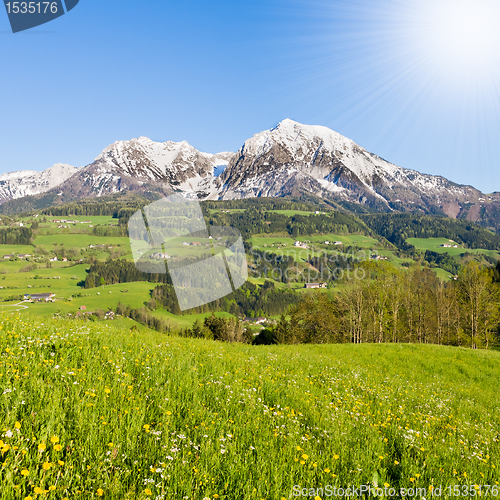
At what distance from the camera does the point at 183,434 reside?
4.14 meters

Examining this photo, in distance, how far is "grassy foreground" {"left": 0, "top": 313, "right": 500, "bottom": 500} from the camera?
3115 millimetres

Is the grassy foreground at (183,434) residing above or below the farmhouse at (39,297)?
above

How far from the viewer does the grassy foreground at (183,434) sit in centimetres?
312

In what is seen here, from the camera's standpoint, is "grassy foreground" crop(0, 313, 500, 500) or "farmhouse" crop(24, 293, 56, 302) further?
"farmhouse" crop(24, 293, 56, 302)

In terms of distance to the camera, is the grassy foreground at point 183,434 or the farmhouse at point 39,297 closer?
the grassy foreground at point 183,434

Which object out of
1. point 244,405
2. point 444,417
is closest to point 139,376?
point 244,405

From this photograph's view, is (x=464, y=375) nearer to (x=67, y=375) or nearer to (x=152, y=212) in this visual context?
(x=152, y=212)

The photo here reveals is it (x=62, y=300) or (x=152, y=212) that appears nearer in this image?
(x=152, y=212)

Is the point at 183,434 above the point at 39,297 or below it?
above

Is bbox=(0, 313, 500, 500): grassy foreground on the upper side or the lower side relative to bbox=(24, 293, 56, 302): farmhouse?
upper

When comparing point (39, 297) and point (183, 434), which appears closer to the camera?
point (183, 434)

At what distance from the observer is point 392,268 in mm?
45094

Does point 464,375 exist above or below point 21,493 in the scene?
below

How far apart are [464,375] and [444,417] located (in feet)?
47.0
